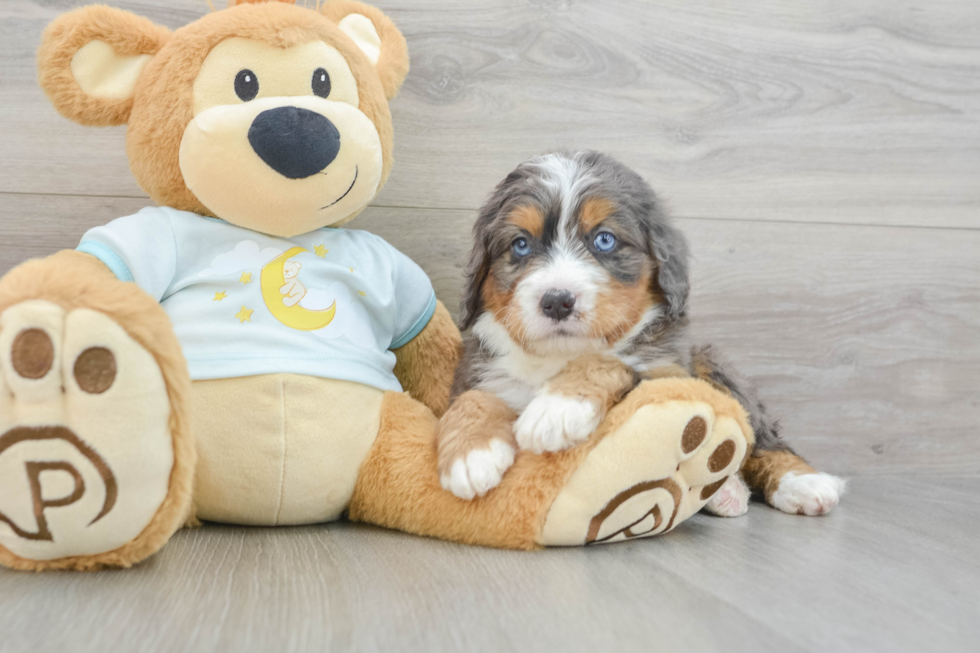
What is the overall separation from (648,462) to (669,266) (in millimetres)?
512

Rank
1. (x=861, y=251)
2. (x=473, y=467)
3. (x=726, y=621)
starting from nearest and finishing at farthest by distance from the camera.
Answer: (x=726, y=621)
(x=473, y=467)
(x=861, y=251)

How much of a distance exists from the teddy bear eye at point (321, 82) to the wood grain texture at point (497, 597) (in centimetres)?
90

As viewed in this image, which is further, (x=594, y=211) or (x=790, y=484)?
(x=790, y=484)

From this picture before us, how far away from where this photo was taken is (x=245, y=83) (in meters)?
1.50

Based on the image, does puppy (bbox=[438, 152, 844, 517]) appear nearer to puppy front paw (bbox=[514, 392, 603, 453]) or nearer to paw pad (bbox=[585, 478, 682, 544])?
puppy front paw (bbox=[514, 392, 603, 453])

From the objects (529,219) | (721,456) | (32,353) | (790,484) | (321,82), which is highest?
(321,82)

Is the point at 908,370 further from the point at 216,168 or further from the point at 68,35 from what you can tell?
the point at 68,35

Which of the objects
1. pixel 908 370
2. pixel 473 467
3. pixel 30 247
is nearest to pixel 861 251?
pixel 908 370

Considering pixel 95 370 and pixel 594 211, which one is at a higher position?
pixel 594 211

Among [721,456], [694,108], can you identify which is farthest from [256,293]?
[694,108]

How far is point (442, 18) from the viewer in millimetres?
2158

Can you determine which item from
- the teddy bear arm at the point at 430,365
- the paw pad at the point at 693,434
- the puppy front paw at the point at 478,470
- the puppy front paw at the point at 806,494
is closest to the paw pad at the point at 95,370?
the puppy front paw at the point at 478,470

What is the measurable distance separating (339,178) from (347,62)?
0.27 meters

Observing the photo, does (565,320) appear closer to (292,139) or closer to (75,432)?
(292,139)
